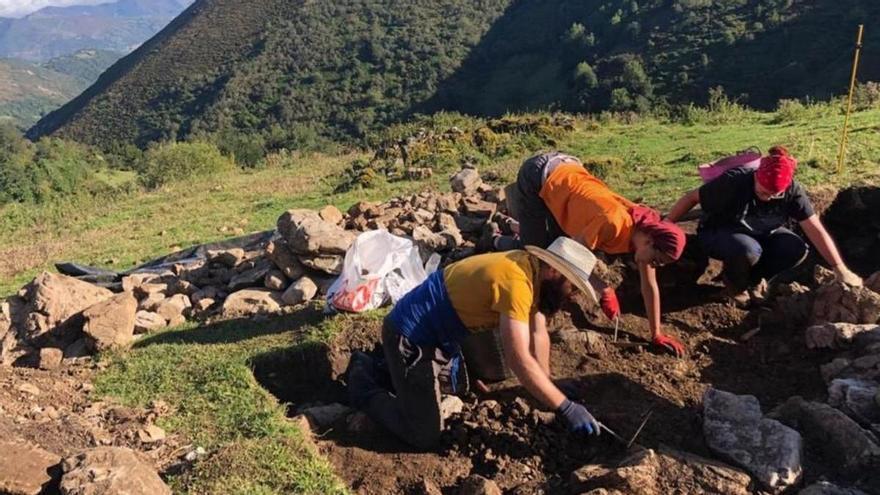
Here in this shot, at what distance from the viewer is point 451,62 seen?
1834 inches

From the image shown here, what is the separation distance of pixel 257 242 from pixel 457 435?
516cm

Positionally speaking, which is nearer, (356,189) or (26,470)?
(26,470)

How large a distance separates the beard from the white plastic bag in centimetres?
180

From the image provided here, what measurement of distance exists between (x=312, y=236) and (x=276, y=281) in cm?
53

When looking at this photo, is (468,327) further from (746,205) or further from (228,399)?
(746,205)

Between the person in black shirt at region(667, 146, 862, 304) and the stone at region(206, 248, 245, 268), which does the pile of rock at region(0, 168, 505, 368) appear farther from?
the person in black shirt at region(667, 146, 862, 304)

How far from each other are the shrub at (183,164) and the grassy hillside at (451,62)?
1692cm

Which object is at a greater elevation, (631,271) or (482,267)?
(482,267)

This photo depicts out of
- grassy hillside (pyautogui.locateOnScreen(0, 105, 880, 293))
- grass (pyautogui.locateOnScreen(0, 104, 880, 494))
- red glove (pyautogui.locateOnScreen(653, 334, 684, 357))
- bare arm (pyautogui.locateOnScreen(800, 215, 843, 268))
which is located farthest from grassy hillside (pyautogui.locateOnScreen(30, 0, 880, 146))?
red glove (pyautogui.locateOnScreen(653, 334, 684, 357))

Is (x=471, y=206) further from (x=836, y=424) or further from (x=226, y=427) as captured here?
(x=836, y=424)

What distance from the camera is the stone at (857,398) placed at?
3.00m

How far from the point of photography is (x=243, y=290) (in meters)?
5.40

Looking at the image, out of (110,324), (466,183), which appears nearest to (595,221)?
(110,324)

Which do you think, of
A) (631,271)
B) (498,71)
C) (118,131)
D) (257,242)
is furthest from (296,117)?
(631,271)
